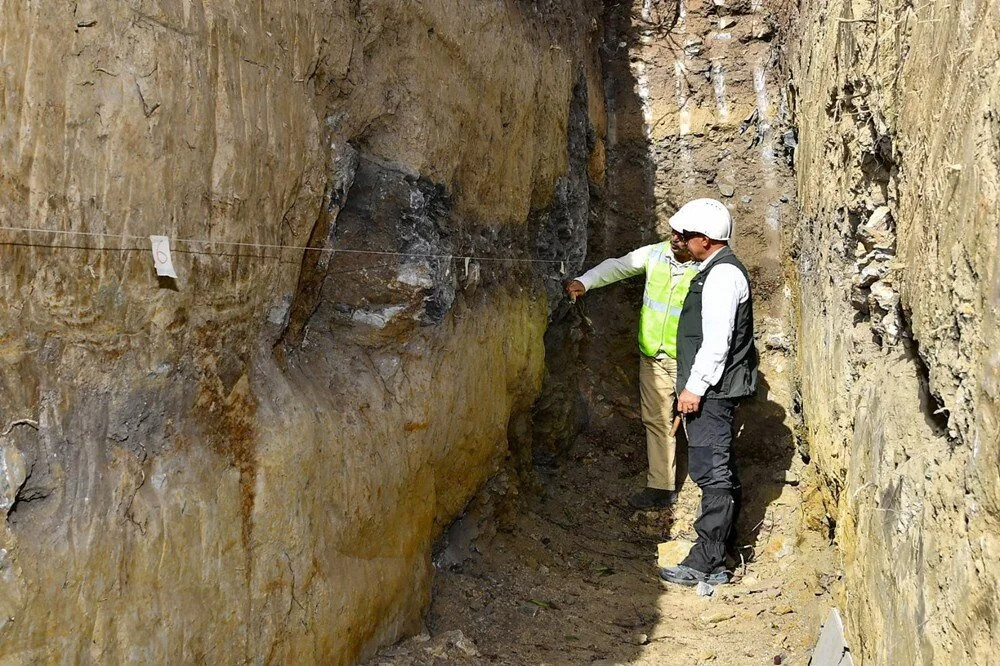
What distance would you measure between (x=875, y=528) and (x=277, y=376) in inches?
70.7

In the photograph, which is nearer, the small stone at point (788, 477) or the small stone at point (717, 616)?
the small stone at point (717, 616)

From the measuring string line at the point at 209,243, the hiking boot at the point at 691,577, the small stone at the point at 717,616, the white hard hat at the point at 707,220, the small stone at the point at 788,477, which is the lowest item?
the small stone at the point at 717,616

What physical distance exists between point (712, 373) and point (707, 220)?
764 mm

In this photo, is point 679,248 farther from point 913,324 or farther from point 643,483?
point 913,324

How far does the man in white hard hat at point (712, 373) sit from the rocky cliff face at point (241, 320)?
1.02 meters

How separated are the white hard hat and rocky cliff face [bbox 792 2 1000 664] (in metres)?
0.65

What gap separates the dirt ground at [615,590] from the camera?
3.46m

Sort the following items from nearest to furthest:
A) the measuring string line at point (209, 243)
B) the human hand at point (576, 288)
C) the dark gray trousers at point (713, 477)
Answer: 1. the measuring string line at point (209, 243)
2. the dark gray trousers at point (713, 477)
3. the human hand at point (576, 288)

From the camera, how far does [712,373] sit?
4.18 metres

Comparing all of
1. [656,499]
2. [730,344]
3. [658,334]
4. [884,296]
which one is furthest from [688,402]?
[884,296]

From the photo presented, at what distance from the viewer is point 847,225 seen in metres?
3.23

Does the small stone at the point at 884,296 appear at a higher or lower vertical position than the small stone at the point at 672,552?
higher

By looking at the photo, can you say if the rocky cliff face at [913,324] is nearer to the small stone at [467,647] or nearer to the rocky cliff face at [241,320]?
the small stone at [467,647]

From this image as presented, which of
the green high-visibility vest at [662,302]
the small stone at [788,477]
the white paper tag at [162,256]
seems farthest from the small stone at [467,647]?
the small stone at [788,477]
